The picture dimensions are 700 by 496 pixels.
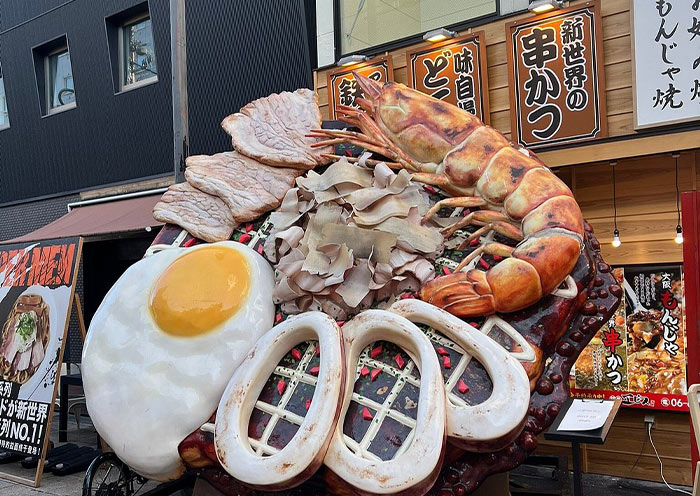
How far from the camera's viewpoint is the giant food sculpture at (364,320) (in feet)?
8.00

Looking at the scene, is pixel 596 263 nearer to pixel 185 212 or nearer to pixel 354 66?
pixel 185 212

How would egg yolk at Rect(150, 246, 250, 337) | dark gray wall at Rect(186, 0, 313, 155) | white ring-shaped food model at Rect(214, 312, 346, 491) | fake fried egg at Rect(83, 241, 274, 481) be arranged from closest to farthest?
1. white ring-shaped food model at Rect(214, 312, 346, 491)
2. fake fried egg at Rect(83, 241, 274, 481)
3. egg yolk at Rect(150, 246, 250, 337)
4. dark gray wall at Rect(186, 0, 313, 155)

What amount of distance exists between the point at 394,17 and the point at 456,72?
1.12 meters

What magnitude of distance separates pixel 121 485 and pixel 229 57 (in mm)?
6527

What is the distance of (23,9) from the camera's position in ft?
38.0

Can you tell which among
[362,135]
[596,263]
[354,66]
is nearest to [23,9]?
[354,66]

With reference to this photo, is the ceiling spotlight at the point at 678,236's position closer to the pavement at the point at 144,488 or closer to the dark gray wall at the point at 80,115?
the pavement at the point at 144,488

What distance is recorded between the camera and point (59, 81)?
37.9 ft

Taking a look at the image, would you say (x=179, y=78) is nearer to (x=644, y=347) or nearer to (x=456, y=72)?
(x=456, y=72)

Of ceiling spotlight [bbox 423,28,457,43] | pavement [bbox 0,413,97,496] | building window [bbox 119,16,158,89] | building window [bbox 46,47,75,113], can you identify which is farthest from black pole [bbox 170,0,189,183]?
building window [bbox 46,47,75,113]

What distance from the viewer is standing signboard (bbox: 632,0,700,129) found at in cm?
484

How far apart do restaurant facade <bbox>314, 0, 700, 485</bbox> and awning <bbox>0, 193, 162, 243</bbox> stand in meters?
3.43

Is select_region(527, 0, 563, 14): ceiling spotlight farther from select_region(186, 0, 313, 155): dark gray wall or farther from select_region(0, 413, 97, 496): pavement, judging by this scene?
select_region(0, 413, 97, 496): pavement

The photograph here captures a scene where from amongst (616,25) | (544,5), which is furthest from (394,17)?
(616,25)
